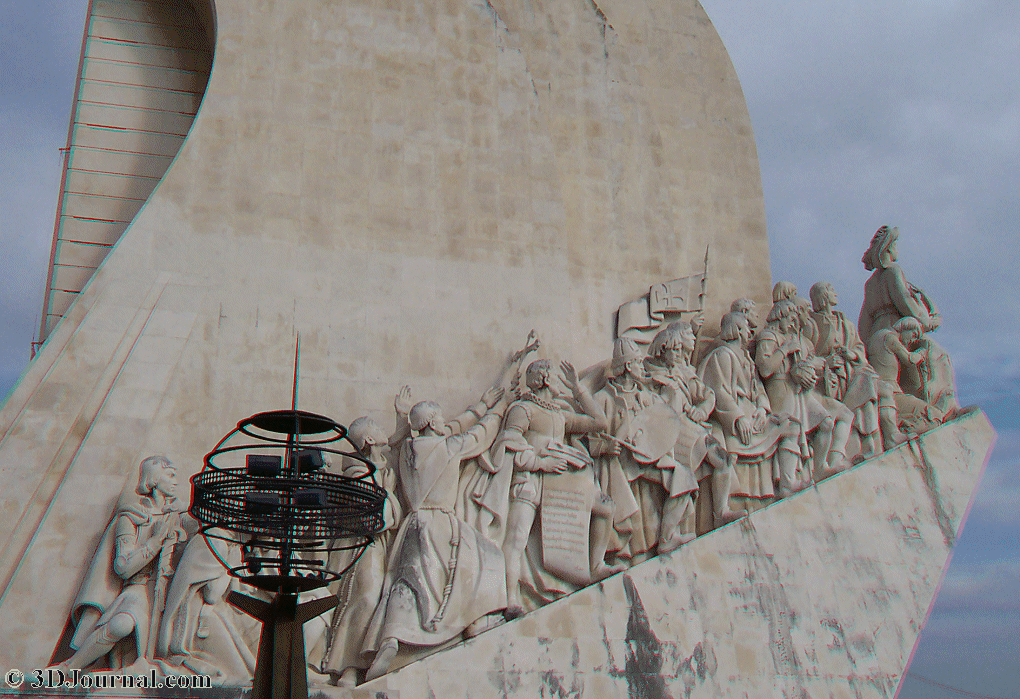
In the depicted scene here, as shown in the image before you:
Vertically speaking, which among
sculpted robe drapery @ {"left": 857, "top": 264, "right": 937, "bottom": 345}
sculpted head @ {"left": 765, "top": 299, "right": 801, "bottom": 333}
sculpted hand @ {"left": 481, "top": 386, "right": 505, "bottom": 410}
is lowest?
sculpted hand @ {"left": 481, "top": 386, "right": 505, "bottom": 410}

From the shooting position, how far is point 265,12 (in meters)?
7.87

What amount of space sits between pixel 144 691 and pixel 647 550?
292 cm

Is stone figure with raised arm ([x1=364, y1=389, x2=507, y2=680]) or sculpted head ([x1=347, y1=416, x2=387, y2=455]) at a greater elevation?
sculpted head ([x1=347, y1=416, x2=387, y2=455])

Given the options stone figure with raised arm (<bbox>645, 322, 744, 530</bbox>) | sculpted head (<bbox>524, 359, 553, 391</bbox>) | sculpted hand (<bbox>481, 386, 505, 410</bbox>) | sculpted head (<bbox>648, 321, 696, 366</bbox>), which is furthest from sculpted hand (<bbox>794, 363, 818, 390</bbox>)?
sculpted hand (<bbox>481, 386, 505, 410</bbox>)

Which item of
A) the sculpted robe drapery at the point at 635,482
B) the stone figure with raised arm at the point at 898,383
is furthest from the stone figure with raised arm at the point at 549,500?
the stone figure with raised arm at the point at 898,383

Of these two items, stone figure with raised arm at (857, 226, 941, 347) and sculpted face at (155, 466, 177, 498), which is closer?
sculpted face at (155, 466, 177, 498)

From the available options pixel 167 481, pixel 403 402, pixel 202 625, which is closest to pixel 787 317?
pixel 403 402

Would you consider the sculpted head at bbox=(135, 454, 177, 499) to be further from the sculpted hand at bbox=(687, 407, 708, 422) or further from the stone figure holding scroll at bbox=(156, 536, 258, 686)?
the sculpted hand at bbox=(687, 407, 708, 422)

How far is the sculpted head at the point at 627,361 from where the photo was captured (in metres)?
6.91

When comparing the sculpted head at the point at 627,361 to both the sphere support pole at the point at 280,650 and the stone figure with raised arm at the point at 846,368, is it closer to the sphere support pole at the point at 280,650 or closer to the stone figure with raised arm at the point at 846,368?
the stone figure with raised arm at the point at 846,368

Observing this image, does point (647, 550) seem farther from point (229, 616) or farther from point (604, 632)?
point (229, 616)

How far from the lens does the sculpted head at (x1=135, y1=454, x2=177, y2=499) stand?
572 cm

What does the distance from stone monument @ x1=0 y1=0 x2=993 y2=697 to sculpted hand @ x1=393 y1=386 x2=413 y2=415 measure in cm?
12

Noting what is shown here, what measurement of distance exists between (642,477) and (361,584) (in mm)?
1846
